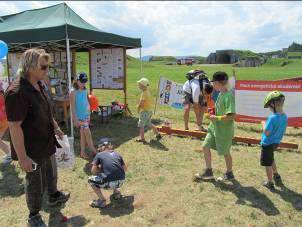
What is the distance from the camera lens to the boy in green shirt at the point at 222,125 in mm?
4910

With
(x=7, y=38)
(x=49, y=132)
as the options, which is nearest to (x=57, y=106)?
(x=7, y=38)

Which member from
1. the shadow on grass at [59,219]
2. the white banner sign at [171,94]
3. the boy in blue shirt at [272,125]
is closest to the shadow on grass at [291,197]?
the boy in blue shirt at [272,125]

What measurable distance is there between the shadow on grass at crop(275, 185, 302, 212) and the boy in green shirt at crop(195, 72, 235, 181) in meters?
0.76

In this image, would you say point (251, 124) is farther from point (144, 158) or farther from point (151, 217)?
point (151, 217)

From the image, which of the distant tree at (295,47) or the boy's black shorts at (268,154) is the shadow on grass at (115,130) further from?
the distant tree at (295,47)

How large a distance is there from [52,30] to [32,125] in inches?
175

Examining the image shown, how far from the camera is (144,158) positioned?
677 centimetres

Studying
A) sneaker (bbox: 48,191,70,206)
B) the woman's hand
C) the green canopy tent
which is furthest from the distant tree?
the woman's hand

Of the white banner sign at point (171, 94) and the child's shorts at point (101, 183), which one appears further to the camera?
the white banner sign at point (171, 94)

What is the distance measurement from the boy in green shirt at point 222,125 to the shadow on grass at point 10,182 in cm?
267

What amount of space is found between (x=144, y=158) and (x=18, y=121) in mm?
3642

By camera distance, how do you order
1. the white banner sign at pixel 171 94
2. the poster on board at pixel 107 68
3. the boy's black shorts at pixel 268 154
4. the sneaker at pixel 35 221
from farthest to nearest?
the poster on board at pixel 107 68 → the white banner sign at pixel 171 94 → the boy's black shorts at pixel 268 154 → the sneaker at pixel 35 221

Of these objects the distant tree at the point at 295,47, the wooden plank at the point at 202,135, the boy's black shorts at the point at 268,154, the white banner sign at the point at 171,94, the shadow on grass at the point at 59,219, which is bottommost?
the shadow on grass at the point at 59,219

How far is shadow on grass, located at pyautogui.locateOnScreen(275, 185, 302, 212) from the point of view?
4673 mm
